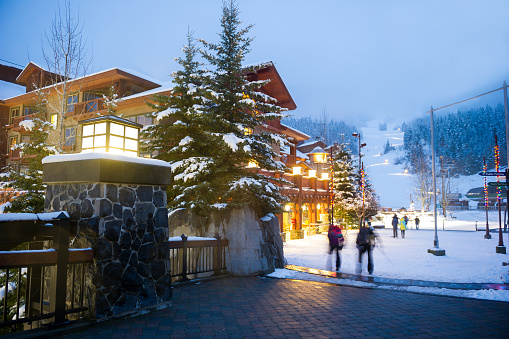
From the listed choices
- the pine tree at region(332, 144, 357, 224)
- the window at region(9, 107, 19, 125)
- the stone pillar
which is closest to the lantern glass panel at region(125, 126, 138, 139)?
the stone pillar

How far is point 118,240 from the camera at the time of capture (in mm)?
6070

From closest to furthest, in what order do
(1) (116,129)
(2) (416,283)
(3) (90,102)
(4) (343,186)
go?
(1) (116,129)
(2) (416,283)
(3) (90,102)
(4) (343,186)

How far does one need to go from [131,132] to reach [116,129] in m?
0.38

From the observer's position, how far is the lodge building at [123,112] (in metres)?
23.7

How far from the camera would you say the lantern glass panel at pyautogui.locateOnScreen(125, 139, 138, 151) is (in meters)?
6.79

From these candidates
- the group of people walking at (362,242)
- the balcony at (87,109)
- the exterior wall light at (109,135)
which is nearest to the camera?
the exterior wall light at (109,135)

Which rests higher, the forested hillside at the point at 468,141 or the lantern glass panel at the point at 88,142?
the forested hillside at the point at 468,141

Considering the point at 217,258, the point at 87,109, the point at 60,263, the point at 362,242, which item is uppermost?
the point at 87,109

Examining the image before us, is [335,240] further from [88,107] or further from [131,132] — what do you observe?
[88,107]

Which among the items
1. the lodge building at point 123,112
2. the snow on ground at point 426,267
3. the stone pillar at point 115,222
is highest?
the lodge building at point 123,112

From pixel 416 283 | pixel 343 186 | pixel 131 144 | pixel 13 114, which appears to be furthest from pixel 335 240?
pixel 13 114

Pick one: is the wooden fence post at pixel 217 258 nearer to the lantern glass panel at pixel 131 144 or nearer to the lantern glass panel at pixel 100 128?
the lantern glass panel at pixel 131 144

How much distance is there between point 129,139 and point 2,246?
2860 millimetres

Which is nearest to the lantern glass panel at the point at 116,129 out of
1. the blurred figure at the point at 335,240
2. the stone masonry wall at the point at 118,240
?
the stone masonry wall at the point at 118,240
